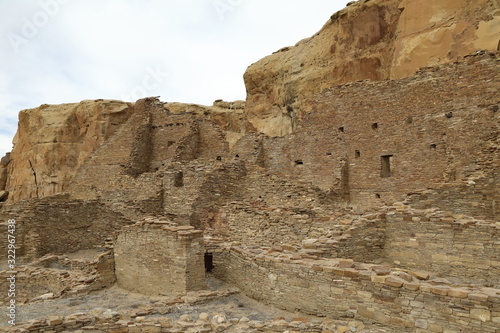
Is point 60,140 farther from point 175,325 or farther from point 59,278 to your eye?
point 175,325

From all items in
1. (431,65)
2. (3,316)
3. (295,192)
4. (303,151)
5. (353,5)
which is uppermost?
(353,5)

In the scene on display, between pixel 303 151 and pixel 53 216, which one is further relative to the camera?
pixel 303 151

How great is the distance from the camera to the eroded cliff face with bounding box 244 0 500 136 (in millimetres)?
13273

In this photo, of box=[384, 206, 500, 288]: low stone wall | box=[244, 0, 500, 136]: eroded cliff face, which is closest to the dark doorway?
box=[384, 206, 500, 288]: low stone wall

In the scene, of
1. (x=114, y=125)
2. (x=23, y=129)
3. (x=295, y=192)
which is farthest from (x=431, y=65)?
(x=23, y=129)

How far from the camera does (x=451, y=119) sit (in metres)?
12.2

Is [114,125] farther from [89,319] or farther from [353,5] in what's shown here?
[89,319]

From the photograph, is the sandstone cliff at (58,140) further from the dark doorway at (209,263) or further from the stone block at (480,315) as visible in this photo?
the stone block at (480,315)

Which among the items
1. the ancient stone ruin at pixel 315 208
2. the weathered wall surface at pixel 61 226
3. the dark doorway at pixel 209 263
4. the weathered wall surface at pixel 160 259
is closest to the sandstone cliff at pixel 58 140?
the ancient stone ruin at pixel 315 208

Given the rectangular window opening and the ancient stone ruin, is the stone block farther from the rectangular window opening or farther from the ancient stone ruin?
the rectangular window opening

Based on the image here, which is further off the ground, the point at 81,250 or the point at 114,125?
the point at 114,125

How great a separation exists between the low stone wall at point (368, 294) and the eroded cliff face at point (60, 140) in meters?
23.2

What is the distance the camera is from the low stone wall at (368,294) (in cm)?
436

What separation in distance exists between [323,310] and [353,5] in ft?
55.6
